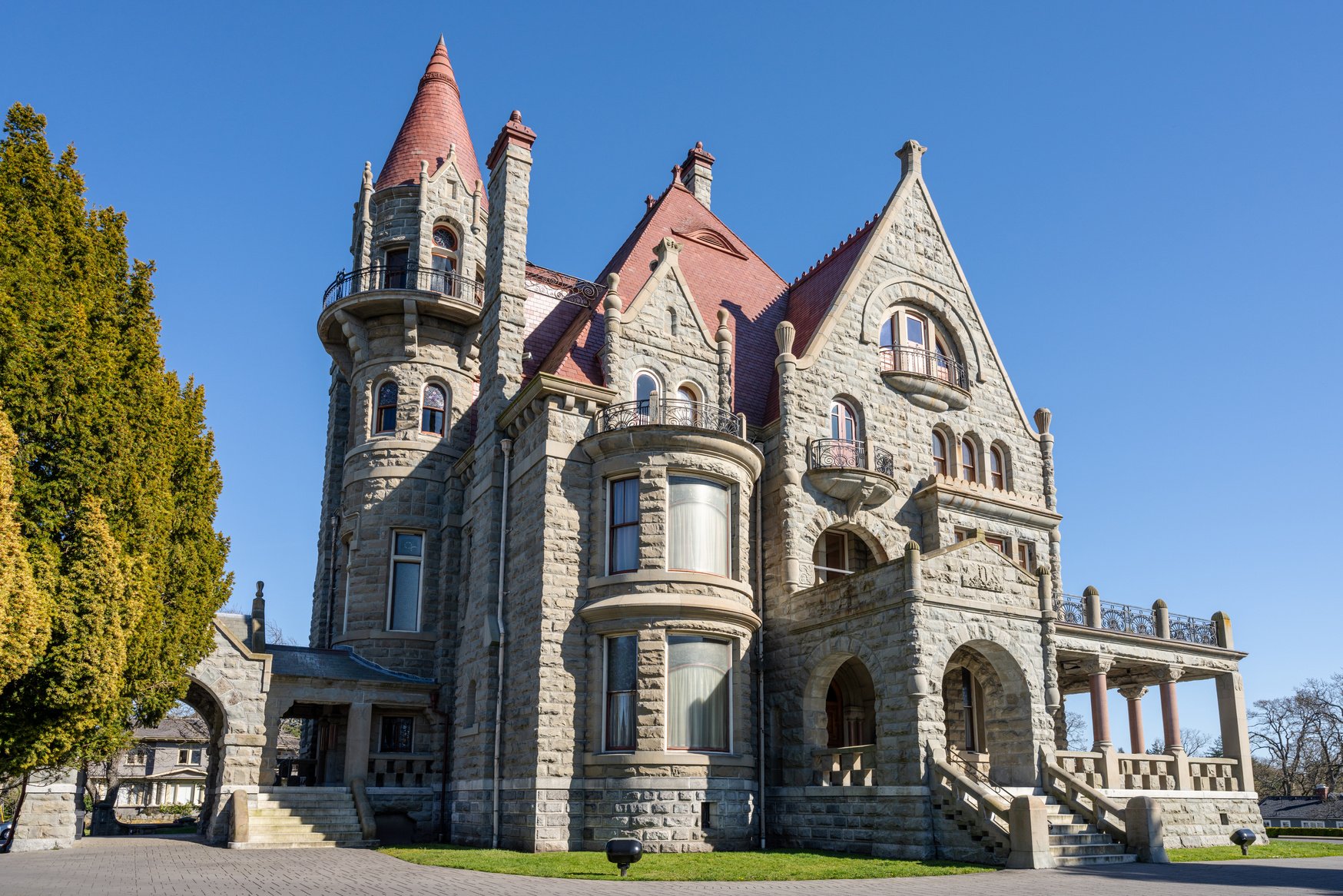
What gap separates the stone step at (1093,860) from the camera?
60.6 feet

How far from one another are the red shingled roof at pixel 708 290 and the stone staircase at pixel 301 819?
11.2 m

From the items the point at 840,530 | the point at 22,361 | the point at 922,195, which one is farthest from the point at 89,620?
the point at 922,195

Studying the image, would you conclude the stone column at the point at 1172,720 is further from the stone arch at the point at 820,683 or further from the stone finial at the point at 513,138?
the stone finial at the point at 513,138

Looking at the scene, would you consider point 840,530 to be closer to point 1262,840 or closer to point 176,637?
point 1262,840

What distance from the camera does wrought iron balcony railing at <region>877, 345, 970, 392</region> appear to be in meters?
28.5

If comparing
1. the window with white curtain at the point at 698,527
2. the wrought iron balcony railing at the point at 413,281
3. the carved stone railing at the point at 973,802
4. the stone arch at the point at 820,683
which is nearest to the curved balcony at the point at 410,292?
the wrought iron balcony railing at the point at 413,281

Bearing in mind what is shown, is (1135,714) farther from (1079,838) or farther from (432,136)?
(432,136)

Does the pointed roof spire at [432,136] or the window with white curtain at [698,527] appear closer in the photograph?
the window with white curtain at [698,527]

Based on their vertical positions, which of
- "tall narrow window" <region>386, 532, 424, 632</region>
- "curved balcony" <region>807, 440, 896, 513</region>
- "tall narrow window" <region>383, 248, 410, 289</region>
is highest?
"tall narrow window" <region>383, 248, 410, 289</region>

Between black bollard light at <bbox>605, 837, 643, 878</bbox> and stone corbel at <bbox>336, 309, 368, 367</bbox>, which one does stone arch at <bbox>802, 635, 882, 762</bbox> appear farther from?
stone corbel at <bbox>336, 309, 368, 367</bbox>

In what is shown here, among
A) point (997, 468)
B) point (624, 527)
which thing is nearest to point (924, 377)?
point (997, 468)

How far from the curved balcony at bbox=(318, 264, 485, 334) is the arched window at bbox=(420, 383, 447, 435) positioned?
2060 mm

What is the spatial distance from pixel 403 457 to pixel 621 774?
1181 centimetres

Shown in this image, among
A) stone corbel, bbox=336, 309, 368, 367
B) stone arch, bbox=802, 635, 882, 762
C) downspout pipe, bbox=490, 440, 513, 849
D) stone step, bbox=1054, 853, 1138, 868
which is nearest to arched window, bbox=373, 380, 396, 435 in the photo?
stone corbel, bbox=336, 309, 368, 367
